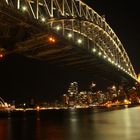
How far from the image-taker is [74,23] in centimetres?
5409

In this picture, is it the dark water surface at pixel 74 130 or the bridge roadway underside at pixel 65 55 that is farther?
the bridge roadway underside at pixel 65 55

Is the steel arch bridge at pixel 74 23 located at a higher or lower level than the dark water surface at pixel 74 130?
higher

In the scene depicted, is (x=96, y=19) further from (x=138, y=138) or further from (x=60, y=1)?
(x=138, y=138)

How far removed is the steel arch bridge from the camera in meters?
34.0

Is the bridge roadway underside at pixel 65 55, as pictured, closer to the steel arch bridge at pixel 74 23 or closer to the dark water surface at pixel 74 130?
the steel arch bridge at pixel 74 23

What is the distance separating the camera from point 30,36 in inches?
1373

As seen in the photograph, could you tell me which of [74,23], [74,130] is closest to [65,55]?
[74,23]

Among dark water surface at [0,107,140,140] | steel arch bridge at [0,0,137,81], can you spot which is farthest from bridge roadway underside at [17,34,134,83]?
dark water surface at [0,107,140,140]

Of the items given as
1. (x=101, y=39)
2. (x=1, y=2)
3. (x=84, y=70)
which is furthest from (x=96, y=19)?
(x=1, y=2)

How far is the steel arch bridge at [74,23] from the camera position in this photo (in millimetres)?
33969

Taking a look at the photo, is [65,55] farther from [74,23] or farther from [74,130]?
[74,130]

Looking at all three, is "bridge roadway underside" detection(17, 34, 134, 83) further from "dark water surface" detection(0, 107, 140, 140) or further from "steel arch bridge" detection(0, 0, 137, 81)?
Result: "dark water surface" detection(0, 107, 140, 140)

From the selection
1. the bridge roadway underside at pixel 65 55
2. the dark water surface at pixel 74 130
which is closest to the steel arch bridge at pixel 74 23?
the bridge roadway underside at pixel 65 55

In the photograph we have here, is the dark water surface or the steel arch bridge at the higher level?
the steel arch bridge
